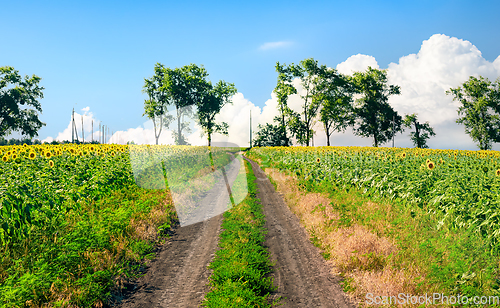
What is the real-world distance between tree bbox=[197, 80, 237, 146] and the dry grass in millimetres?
49732

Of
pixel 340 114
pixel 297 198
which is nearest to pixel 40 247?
pixel 297 198

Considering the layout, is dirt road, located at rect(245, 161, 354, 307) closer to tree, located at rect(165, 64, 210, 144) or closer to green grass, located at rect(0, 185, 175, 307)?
green grass, located at rect(0, 185, 175, 307)

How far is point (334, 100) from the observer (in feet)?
170

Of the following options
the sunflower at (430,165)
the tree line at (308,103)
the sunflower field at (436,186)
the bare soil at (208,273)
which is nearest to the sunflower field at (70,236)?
the bare soil at (208,273)

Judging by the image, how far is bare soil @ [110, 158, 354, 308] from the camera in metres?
4.86

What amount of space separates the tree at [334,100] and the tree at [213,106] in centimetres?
2102

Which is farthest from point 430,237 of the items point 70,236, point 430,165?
point 70,236

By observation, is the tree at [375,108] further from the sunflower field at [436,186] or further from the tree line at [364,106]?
the sunflower field at [436,186]

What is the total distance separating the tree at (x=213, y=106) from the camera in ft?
191

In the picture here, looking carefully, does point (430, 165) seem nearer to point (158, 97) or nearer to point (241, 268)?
point (241, 268)

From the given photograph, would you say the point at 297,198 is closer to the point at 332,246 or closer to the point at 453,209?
the point at 332,246

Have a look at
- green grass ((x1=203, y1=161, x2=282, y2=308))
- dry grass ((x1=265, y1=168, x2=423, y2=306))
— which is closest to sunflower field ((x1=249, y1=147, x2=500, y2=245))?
dry grass ((x1=265, y1=168, x2=423, y2=306))

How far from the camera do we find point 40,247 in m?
5.60

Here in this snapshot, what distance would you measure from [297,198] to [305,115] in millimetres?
40936
